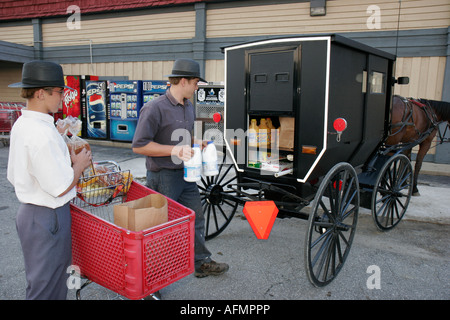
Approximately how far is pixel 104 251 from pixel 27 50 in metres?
15.0

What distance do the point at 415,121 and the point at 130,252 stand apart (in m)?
6.03

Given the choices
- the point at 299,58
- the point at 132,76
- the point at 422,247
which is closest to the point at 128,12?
the point at 132,76

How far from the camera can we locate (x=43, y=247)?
2.26m

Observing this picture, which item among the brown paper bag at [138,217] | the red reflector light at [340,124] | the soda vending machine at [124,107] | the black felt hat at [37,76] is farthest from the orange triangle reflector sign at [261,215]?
the soda vending machine at [124,107]

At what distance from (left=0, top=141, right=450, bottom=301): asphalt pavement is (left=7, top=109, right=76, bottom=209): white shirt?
154 centimetres

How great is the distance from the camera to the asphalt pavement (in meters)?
3.47

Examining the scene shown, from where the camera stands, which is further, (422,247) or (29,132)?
(422,247)

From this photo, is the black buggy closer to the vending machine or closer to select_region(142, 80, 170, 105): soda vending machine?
the vending machine

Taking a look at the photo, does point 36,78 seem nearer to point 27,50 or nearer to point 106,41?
point 106,41

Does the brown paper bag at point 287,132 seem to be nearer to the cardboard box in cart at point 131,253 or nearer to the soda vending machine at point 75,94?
the cardboard box in cart at point 131,253

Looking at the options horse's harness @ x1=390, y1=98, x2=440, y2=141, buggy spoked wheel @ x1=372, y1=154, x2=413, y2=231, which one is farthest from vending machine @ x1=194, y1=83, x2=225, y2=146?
buggy spoked wheel @ x1=372, y1=154, x2=413, y2=231

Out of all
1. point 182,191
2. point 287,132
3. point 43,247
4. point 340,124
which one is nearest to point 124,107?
point 287,132
